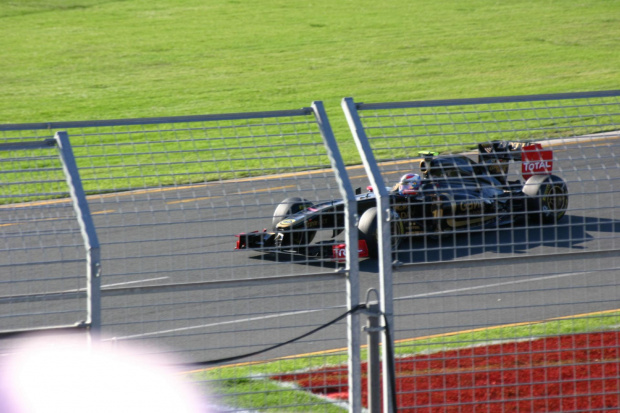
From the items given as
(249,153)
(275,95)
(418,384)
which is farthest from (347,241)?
(275,95)

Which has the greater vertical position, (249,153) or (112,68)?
(112,68)

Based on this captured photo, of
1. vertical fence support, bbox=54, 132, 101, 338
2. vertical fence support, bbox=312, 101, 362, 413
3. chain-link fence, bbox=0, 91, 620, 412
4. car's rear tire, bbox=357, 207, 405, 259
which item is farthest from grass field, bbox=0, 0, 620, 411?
vertical fence support, bbox=54, 132, 101, 338

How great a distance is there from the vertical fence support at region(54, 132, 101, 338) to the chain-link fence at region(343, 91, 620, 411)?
1469 mm

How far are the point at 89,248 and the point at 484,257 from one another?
21.3ft

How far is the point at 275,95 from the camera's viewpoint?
82.3ft

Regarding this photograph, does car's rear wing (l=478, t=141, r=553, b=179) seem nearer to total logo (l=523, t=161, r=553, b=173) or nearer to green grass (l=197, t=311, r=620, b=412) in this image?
total logo (l=523, t=161, r=553, b=173)

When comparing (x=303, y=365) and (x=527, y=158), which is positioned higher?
(x=527, y=158)

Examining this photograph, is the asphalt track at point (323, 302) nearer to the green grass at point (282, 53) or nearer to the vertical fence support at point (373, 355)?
the vertical fence support at point (373, 355)

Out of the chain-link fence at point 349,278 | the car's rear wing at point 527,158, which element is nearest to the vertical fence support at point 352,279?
the chain-link fence at point 349,278

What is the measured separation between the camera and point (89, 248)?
4223 millimetres

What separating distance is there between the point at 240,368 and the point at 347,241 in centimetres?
304

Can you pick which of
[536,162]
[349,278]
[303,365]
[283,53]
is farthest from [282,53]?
[349,278]

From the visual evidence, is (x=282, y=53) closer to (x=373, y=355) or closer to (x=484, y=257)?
(x=484, y=257)

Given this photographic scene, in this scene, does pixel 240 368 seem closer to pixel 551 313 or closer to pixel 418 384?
pixel 418 384
